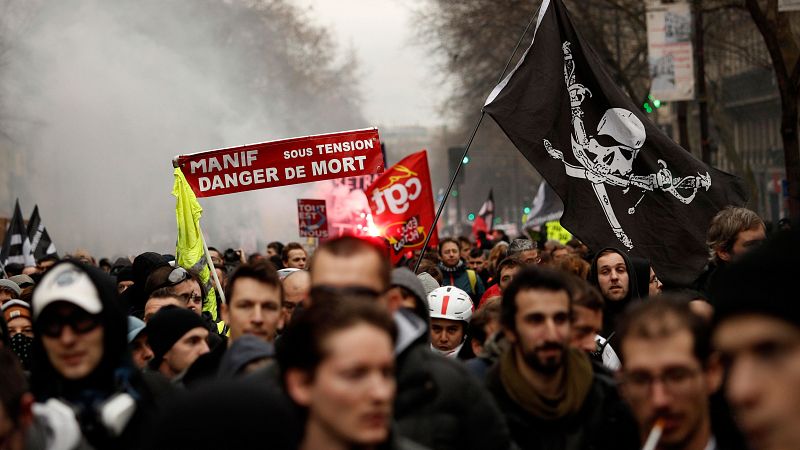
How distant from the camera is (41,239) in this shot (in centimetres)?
2058

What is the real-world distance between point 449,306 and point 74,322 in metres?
3.36

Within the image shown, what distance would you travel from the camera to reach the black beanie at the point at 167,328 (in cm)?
657

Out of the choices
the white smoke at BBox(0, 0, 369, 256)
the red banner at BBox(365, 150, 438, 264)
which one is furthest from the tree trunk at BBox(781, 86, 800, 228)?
the white smoke at BBox(0, 0, 369, 256)

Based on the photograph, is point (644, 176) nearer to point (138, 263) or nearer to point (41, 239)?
point (138, 263)

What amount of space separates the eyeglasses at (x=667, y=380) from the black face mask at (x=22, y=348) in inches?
168

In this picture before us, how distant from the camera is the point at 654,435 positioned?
13.5 ft

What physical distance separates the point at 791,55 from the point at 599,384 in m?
13.6

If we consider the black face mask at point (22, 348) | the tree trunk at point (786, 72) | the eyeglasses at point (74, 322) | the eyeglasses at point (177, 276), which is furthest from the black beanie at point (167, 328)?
the tree trunk at point (786, 72)

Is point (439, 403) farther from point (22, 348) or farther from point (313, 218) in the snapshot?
point (313, 218)

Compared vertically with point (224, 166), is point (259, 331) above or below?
below

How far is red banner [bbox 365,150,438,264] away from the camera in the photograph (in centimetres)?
1331

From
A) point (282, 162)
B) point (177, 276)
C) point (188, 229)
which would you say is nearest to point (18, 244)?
point (188, 229)

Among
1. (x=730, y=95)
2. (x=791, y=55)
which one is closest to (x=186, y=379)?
(x=791, y=55)

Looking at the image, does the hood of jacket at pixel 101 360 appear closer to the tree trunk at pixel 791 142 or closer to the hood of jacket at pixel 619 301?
the hood of jacket at pixel 619 301
